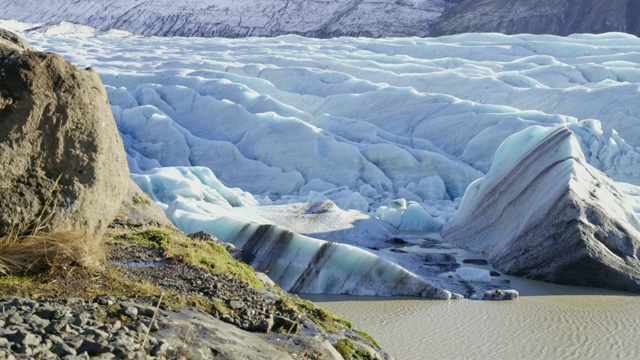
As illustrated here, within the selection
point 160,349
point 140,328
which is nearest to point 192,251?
point 140,328

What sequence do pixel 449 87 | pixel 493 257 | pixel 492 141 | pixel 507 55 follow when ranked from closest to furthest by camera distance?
pixel 493 257, pixel 492 141, pixel 449 87, pixel 507 55

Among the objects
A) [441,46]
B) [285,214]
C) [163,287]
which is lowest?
[441,46]

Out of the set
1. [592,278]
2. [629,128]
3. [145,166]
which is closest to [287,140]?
[145,166]

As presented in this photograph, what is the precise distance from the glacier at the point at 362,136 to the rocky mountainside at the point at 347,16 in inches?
619

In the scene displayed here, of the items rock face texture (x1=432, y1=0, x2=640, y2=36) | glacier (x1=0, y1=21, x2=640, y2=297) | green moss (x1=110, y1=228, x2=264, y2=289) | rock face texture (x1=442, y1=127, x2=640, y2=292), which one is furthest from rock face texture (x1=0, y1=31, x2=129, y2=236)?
rock face texture (x1=432, y1=0, x2=640, y2=36)

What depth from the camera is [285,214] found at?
34.0 feet

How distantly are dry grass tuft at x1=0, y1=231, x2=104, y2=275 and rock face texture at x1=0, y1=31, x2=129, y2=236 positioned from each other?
8 cm

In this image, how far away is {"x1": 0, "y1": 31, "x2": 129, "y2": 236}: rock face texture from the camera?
3.74 metres

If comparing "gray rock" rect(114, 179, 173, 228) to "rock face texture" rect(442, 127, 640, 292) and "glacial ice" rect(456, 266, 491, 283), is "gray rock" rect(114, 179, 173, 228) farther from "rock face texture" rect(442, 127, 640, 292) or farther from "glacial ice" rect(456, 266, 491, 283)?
"rock face texture" rect(442, 127, 640, 292)

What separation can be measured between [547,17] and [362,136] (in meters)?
27.1

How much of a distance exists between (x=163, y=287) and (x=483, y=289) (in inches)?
173

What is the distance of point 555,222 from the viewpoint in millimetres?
8219

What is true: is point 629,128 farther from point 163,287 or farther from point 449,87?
point 163,287

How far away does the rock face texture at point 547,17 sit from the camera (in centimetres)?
3862
